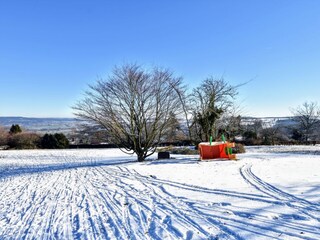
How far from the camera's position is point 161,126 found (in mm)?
17453

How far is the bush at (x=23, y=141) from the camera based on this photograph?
39.8 m

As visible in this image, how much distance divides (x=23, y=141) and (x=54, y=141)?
4.49 metres

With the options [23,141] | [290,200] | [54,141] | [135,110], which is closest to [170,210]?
[290,200]

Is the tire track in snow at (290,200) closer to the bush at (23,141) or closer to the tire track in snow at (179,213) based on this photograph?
the tire track in snow at (179,213)

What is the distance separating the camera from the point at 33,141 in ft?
132

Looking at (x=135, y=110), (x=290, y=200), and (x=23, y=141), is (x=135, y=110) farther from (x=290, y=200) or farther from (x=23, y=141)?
(x=23, y=141)

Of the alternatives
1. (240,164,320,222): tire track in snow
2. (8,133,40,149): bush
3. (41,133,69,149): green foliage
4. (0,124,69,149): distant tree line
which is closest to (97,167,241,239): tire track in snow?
(240,164,320,222): tire track in snow

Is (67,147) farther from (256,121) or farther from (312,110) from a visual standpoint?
(312,110)

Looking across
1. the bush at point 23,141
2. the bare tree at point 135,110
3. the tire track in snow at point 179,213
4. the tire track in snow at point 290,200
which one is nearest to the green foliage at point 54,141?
the bush at point 23,141

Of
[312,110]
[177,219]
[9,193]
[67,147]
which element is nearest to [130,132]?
[9,193]

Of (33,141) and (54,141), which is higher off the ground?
(33,141)

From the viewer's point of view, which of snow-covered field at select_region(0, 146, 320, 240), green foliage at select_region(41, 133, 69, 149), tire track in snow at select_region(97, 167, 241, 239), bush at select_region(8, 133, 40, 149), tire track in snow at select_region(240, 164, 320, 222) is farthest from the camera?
bush at select_region(8, 133, 40, 149)

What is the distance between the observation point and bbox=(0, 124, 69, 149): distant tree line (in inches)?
1538

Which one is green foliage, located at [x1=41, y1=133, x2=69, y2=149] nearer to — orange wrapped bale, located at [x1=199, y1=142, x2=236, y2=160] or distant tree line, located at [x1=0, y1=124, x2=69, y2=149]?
distant tree line, located at [x1=0, y1=124, x2=69, y2=149]
